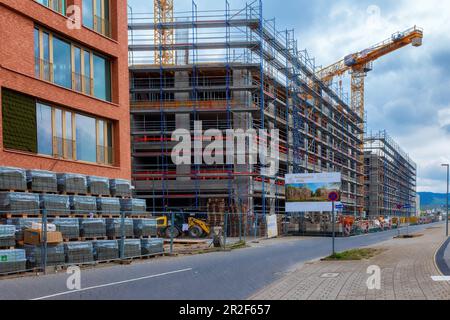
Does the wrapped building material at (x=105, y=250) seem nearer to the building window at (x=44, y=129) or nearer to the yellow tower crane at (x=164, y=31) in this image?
the building window at (x=44, y=129)

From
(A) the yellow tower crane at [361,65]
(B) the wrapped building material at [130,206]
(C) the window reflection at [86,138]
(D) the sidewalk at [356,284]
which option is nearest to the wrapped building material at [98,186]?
(B) the wrapped building material at [130,206]

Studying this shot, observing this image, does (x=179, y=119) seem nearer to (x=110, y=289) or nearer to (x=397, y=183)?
(x=110, y=289)

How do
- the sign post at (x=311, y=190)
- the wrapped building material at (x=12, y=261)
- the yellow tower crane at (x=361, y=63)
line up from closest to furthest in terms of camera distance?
1. the wrapped building material at (x=12, y=261)
2. the sign post at (x=311, y=190)
3. the yellow tower crane at (x=361, y=63)

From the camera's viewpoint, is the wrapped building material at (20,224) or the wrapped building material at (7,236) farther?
the wrapped building material at (20,224)

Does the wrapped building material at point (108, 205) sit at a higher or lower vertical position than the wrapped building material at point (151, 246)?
higher

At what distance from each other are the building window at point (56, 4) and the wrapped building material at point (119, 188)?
724 centimetres

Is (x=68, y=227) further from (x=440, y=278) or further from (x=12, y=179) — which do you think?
(x=440, y=278)

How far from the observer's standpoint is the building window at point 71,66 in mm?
17719

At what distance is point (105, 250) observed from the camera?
14.9 m

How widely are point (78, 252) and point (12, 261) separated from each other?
7.62 feet

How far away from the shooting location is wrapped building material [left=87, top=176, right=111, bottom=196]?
17.1m

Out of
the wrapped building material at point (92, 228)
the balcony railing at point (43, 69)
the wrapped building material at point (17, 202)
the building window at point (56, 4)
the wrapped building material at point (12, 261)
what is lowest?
the wrapped building material at point (12, 261)

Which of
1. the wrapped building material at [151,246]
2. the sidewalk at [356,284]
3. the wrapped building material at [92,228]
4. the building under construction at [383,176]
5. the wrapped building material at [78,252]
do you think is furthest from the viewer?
the building under construction at [383,176]

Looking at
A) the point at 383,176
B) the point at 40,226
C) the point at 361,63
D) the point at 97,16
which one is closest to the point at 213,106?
the point at 97,16
